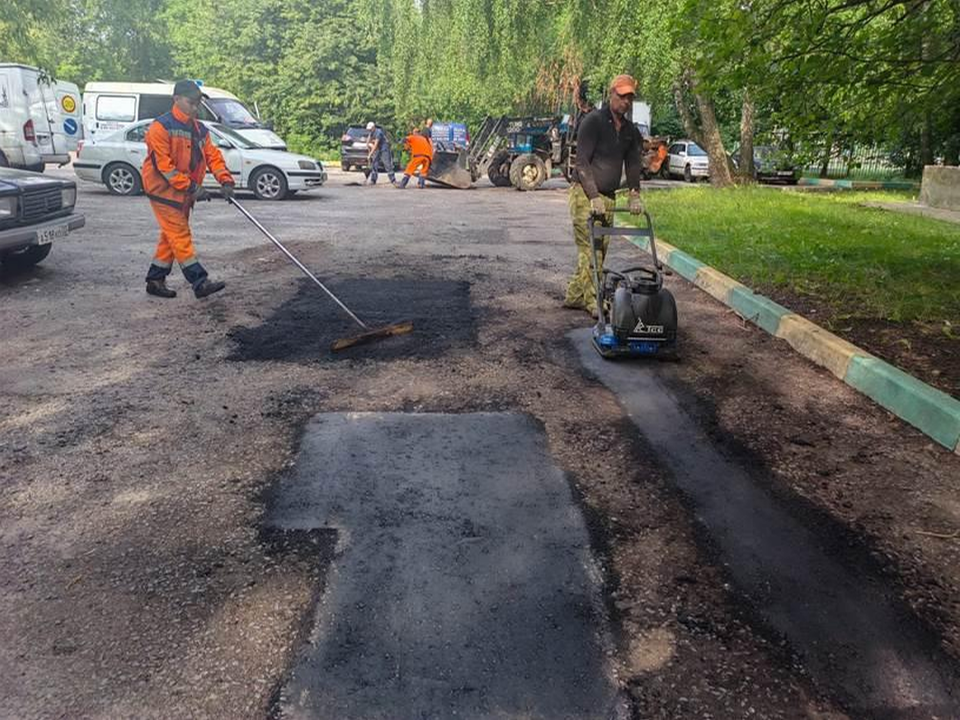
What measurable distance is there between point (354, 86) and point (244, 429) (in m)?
36.7

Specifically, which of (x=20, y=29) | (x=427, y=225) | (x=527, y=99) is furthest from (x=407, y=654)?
(x=527, y=99)

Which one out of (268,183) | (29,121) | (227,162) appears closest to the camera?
(227,162)

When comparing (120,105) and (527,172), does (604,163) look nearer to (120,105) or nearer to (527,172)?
(527,172)

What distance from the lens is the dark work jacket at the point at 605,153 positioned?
19.6 feet

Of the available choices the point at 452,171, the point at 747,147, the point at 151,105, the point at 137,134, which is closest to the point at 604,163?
the point at 137,134

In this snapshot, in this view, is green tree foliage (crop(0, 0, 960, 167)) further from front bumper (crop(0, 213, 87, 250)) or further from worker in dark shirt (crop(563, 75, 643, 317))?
front bumper (crop(0, 213, 87, 250))

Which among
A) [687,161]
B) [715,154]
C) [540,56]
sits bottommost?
[715,154]

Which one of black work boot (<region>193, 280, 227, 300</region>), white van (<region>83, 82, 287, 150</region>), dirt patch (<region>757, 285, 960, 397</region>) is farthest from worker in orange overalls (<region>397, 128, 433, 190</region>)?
dirt patch (<region>757, 285, 960, 397</region>)

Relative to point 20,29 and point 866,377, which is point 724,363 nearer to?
Answer: point 866,377

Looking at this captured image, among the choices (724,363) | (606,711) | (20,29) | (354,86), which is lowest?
(606,711)

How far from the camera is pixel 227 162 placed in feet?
50.9

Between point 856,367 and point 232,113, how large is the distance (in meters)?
18.2

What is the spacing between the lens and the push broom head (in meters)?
5.39

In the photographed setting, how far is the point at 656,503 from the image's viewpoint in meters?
3.29
